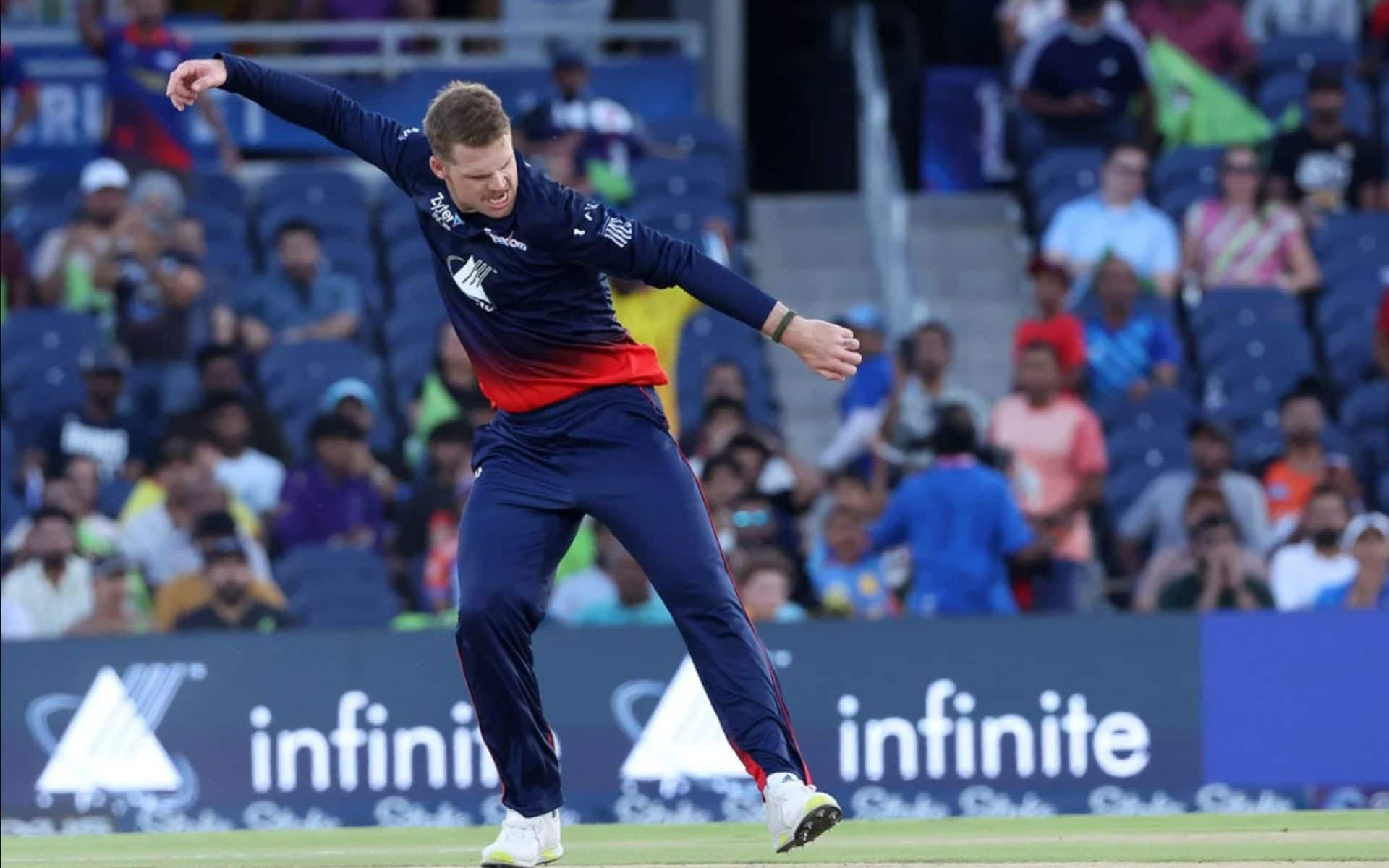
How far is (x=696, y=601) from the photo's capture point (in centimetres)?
697

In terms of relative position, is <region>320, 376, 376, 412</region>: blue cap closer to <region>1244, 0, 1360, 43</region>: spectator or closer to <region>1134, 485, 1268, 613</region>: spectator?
<region>1134, 485, 1268, 613</region>: spectator

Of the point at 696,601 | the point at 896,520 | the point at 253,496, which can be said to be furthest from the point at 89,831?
the point at 696,601

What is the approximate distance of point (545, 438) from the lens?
23.2 feet

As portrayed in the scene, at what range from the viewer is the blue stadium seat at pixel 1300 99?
1585 centimetres

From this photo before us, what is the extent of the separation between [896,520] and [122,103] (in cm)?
589

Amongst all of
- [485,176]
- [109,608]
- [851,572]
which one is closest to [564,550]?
[485,176]

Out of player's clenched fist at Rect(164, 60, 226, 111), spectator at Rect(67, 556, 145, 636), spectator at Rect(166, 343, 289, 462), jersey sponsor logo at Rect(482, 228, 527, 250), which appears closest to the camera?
jersey sponsor logo at Rect(482, 228, 527, 250)

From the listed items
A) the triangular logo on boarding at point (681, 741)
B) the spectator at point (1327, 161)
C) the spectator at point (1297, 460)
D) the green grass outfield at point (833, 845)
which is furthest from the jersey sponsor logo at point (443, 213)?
the spectator at point (1327, 161)

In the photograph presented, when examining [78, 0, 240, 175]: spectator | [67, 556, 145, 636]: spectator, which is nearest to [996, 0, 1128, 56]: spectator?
[78, 0, 240, 175]: spectator

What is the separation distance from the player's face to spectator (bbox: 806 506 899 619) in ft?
19.6

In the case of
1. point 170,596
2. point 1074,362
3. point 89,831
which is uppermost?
point 1074,362

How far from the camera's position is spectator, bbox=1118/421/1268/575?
42.7 feet

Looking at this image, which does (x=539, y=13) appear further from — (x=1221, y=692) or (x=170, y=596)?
(x=1221, y=692)

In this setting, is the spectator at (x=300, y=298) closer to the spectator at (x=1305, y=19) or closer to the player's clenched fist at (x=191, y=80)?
the spectator at (x=1305, y=19)
